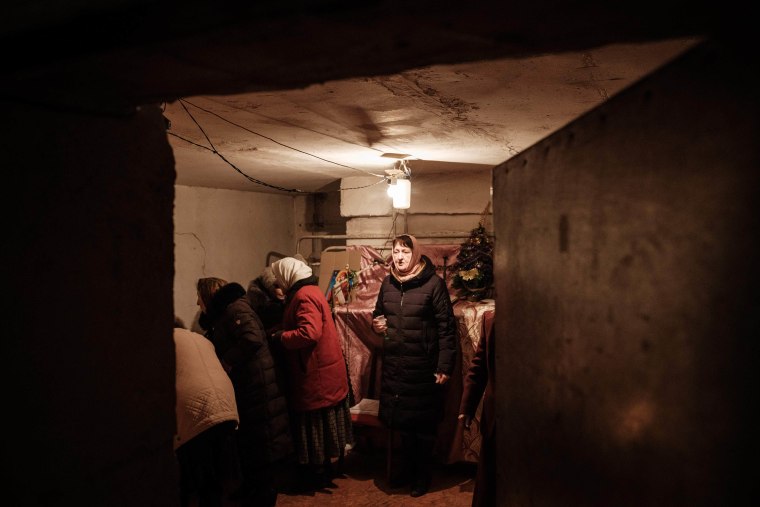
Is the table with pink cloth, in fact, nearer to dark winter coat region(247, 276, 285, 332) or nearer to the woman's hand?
the woman's hand

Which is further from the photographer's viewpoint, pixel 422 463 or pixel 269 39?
pixel 422 463

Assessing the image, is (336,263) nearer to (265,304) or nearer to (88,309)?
(265,304)

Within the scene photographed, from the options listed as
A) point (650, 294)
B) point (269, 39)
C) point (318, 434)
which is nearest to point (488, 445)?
point (650, 294)

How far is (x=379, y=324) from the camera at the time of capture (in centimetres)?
439

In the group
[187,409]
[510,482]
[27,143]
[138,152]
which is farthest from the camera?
[187,409]

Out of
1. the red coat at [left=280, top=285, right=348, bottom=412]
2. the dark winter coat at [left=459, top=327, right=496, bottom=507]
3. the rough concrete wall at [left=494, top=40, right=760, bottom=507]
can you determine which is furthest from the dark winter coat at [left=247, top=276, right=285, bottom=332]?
the rough concrete wall at [left=494, top=40, right=760, bottom=507]

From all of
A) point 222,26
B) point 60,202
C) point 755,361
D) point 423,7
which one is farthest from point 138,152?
point 755,361

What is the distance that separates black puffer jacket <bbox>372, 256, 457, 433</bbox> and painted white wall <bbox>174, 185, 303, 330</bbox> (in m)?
2.79

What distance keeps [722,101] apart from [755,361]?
40cm

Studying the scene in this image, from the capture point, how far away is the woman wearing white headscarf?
12.5 feet

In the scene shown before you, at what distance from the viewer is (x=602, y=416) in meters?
1.07

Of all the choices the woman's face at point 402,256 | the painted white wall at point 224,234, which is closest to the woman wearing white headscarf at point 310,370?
the woman's face at point 402,256

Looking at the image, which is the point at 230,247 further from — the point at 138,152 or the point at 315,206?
the point at 138,152

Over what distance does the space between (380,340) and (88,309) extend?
380 cm
